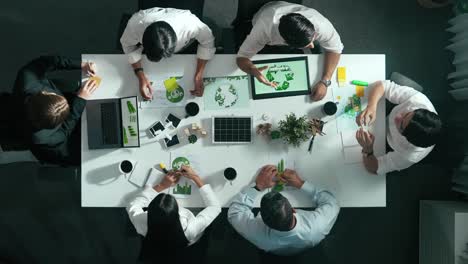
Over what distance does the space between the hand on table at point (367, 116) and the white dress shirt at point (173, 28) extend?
0.97m

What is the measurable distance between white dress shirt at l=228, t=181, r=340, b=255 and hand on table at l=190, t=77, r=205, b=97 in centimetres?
64

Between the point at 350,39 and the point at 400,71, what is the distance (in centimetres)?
47

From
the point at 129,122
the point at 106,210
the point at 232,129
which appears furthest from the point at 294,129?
the point at 106,210

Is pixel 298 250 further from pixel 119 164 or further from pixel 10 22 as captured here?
pixel 10 22

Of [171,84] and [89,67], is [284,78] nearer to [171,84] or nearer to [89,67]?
[171,84]

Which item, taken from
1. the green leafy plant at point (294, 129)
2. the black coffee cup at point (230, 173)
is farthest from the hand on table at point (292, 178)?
the black coffee cup at point (230, 173)

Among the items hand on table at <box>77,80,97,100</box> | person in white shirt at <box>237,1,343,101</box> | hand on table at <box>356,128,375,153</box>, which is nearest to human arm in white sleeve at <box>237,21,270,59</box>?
person in white shirt at <box>237,1,343,101</box>

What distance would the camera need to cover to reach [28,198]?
3.14 meters

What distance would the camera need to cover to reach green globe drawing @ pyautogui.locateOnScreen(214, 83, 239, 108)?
2453mm

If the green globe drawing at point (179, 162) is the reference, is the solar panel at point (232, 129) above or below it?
above

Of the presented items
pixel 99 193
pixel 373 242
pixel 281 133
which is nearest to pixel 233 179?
pixel 281 133

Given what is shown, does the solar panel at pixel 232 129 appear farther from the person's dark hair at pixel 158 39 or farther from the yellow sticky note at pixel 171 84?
the person's dark hair at pixel 158 39

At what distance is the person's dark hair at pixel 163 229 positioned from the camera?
213cm

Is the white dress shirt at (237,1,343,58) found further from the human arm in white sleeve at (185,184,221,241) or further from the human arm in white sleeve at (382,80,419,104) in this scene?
the human arm in white sleeve at (185,184,221,241)
